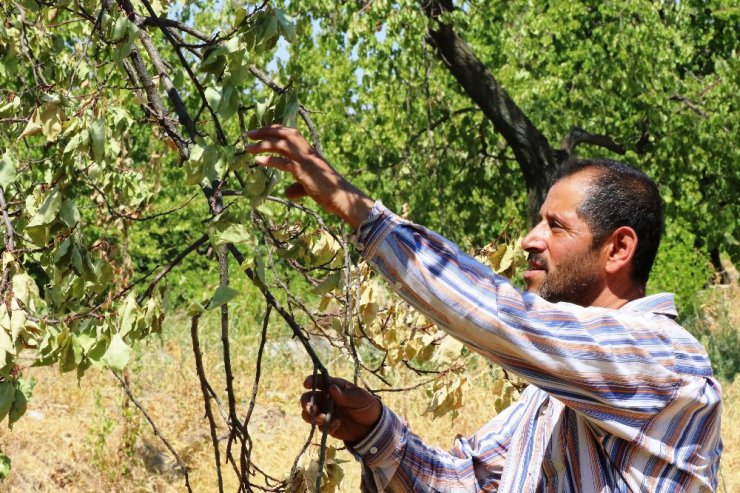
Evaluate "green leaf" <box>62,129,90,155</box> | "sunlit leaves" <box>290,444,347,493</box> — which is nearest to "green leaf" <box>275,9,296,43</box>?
"green leaf" <box>62,129,90,155</box>

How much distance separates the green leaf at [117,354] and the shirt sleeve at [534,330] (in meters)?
0.38

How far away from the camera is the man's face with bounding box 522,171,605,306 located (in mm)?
1938

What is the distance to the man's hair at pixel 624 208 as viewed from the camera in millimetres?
1990

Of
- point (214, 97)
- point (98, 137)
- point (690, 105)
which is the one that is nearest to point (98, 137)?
point (98, 137)

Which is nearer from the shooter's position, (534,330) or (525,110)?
(534,330)

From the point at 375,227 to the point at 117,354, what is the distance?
0.42 meters

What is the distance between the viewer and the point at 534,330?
1580mm

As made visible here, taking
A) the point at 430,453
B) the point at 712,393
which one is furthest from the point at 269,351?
the point at 712,393

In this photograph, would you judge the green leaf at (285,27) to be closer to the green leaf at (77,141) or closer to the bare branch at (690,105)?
the green leaf at (77,141)

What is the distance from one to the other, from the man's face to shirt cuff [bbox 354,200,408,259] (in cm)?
49

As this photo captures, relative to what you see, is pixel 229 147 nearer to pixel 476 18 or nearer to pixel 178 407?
pixel 178 407

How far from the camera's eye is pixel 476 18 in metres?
8.23

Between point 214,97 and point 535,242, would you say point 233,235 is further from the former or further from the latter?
point 535,242

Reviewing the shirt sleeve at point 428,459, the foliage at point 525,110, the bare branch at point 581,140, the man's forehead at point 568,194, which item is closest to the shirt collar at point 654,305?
the man's forehead at point 568,194
